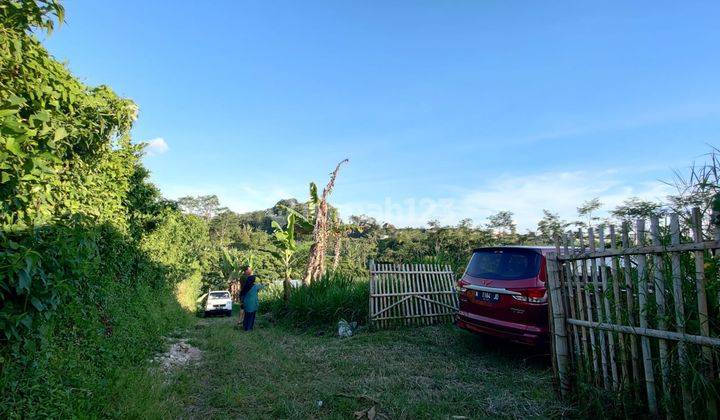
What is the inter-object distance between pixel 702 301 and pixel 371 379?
3778 mm

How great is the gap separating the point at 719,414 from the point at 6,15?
5.67 m

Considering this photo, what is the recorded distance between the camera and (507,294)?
5.55 metres

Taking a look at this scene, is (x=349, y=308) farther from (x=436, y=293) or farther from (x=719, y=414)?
(x=719, y=414)

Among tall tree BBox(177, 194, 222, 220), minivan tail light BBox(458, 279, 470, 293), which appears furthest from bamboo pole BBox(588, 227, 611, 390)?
tall tree BBox(177, 194, 222, 220)

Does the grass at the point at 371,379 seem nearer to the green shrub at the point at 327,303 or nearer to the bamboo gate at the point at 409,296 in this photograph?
the bamboo gate at the point at 409,296

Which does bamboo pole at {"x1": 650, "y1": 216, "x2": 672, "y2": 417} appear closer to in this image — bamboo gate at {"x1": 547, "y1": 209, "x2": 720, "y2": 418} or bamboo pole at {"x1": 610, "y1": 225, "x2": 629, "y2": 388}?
bamboo gate at {"x1": 547, "y1": 209, "x2": 720, "y2": 418}

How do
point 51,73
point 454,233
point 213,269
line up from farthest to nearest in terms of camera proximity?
point 213,269 → point 454,233 → point 51,73

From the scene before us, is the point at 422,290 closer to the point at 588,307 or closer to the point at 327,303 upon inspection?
the point at 327,303

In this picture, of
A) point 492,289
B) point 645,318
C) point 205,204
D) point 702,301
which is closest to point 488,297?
point 492,289

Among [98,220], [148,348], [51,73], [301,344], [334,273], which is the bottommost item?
[301,344]

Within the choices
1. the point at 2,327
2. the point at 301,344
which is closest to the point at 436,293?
the point at 301,344

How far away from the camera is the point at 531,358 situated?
231 inches

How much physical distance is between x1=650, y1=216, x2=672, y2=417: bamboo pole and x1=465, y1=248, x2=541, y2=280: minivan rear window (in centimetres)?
250

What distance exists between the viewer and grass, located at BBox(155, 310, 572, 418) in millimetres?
4145
